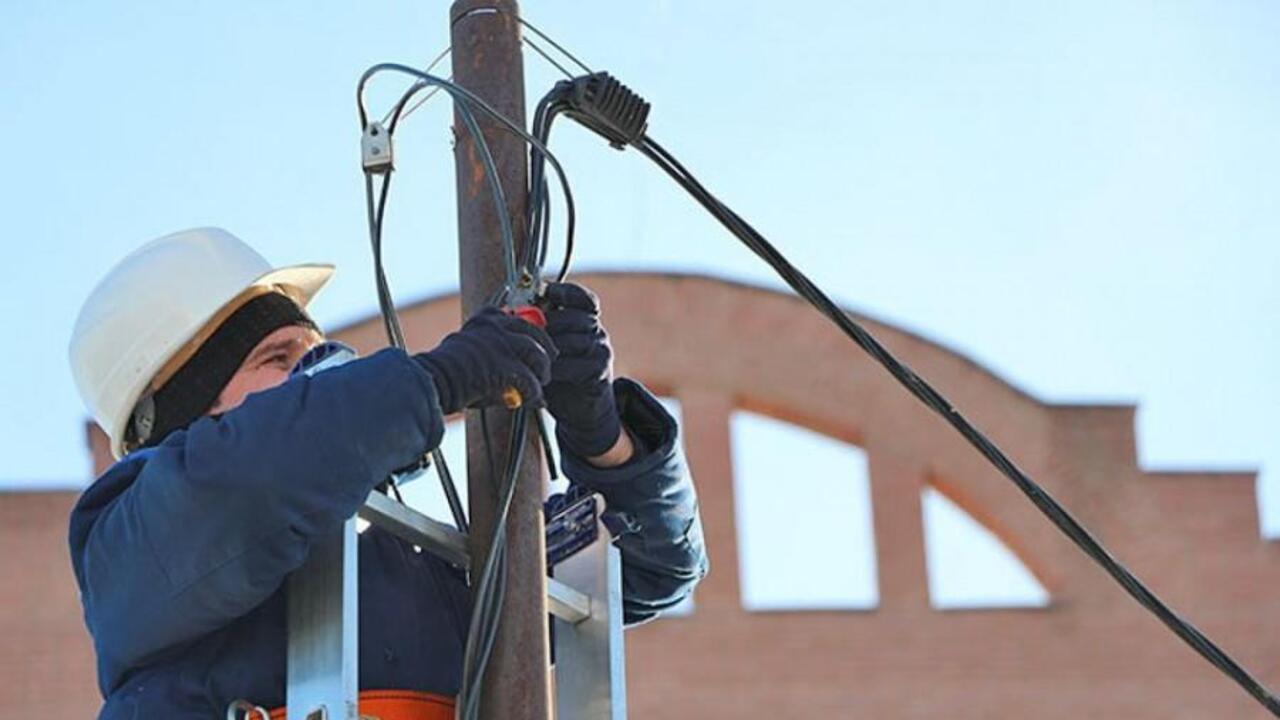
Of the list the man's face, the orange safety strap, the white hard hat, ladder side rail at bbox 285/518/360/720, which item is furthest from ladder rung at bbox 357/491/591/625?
the white hard hat

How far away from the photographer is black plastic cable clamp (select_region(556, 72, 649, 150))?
18.3 ft

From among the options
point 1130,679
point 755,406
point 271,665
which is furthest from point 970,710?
point 271,665

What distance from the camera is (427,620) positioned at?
5.30 metres

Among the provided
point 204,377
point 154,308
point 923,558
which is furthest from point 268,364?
point 923,558

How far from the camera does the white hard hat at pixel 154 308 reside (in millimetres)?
5844

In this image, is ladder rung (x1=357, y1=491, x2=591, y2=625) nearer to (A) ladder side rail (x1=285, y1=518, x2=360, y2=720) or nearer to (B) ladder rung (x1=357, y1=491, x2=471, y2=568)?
(B) ladder rung (x1=357, y1=491, x2=471, y2=568)

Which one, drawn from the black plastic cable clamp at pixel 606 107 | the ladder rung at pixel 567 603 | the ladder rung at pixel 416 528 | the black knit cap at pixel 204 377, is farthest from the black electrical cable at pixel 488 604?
the black knit cap at pixel 204 377

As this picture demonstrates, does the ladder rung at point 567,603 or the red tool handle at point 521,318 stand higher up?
the red tool handle at point 521,318

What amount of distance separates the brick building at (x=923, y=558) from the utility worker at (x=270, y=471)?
12.8m

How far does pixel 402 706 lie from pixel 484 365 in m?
0.64

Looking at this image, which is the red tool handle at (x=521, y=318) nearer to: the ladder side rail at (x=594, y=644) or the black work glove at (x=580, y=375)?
the black work glove at (x=580, y=375)

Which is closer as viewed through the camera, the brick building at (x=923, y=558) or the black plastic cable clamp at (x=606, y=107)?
the black plastic cable clamp at (x=606, y=107)

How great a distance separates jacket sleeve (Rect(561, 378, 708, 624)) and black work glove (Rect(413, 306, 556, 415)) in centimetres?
54

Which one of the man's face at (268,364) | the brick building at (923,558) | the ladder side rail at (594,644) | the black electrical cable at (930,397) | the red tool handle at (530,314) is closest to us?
the red tool handle at (530,314)
